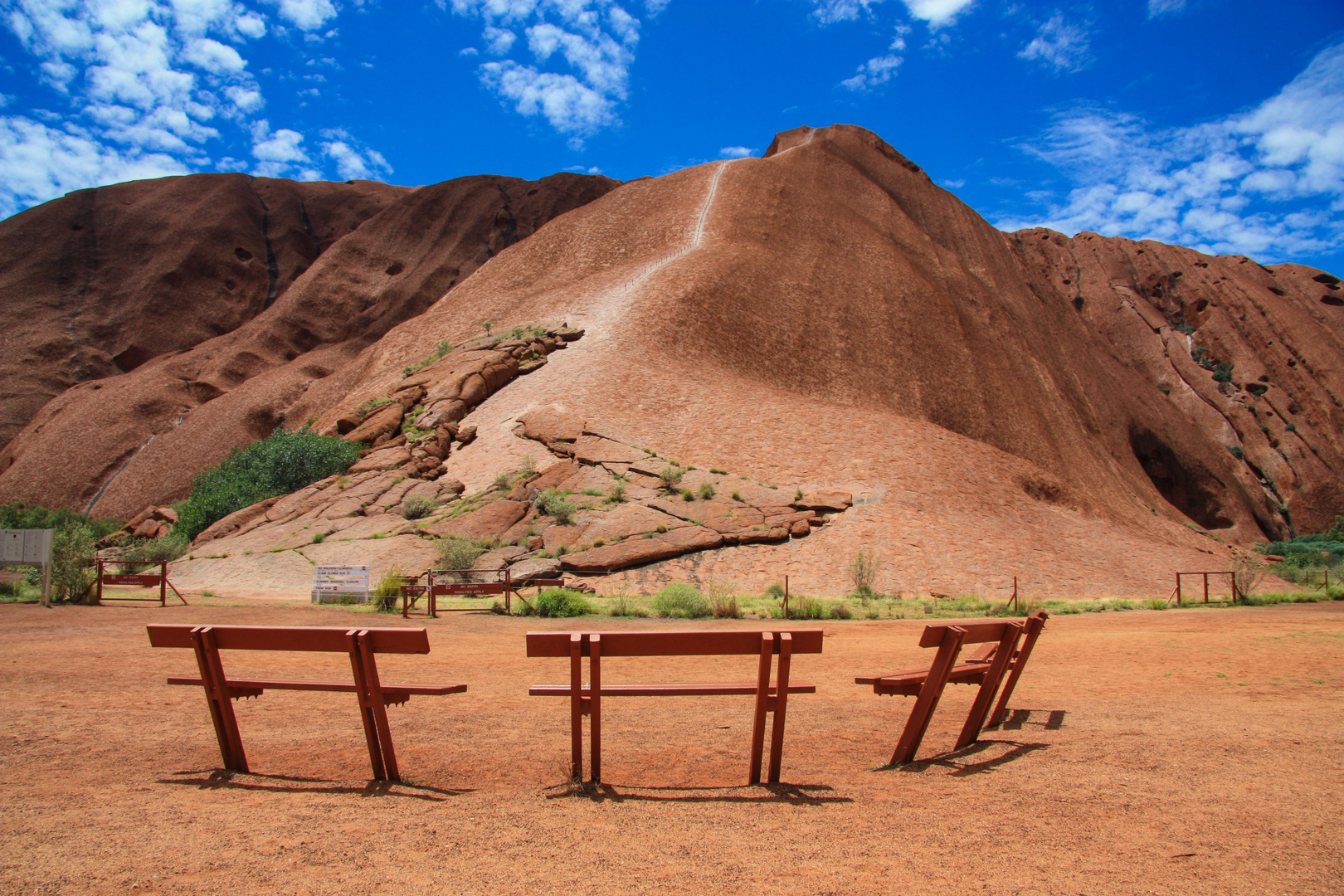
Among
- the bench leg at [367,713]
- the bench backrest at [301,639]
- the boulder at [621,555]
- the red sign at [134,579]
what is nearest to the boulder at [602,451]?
the boulder at [621,555]

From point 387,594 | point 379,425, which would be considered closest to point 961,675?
point 387,594

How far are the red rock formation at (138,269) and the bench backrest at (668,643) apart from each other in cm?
6655

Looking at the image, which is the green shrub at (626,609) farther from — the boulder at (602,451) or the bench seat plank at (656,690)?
the bench seat plank at (656,690)

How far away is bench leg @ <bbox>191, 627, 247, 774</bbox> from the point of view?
4.89m

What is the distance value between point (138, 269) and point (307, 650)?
76189 millimetres

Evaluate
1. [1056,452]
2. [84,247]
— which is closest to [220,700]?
[1056,452]

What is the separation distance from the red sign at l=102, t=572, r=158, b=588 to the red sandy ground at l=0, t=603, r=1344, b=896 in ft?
33.5

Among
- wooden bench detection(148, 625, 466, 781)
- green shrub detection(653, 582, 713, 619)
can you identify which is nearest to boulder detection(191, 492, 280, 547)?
green shrub detection(653, 582, 713, 619)

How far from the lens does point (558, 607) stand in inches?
632

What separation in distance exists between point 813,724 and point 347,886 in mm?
4320

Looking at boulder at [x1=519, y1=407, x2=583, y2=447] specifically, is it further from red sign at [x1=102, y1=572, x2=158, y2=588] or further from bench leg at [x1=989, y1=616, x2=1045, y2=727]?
bench leg at [x1=989, y1=616, x2=1045, y2=727]

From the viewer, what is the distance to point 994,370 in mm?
43094

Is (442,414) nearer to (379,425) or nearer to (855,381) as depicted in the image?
(379,425)

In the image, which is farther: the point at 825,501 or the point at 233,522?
the point at 233,522
